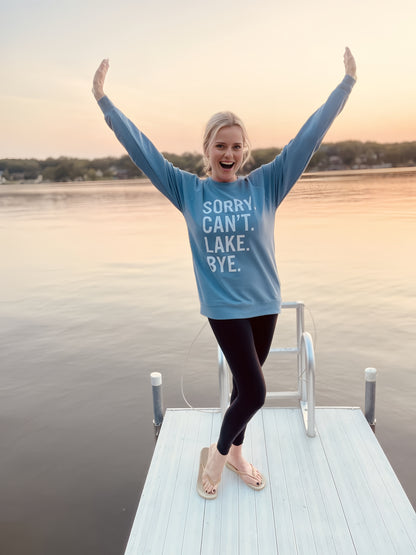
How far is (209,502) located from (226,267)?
1421mm

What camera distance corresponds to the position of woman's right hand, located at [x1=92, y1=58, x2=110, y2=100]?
2279mm

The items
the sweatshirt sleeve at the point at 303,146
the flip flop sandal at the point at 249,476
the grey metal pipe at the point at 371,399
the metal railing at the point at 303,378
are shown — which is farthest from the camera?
the grey metal pipe at the point at 371,399

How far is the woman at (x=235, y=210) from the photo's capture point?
2262 mm

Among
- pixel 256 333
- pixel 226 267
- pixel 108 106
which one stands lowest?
pixel 256 333

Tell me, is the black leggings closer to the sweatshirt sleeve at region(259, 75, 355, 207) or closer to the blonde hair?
the sweatshirt sleeve at region(259, 75, 355, 207)

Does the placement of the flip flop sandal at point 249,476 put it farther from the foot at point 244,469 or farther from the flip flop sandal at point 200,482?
the flip flop sandal at point 200,482

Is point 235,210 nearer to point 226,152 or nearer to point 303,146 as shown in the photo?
point 226,152

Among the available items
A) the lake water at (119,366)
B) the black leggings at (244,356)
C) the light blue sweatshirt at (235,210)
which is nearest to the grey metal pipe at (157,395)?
the lake water at (119,366)

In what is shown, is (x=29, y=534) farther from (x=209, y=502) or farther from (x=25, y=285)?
(x=25, y=285)

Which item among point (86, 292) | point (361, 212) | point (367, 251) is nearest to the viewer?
point (86, 292)

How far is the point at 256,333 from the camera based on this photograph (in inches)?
98.4

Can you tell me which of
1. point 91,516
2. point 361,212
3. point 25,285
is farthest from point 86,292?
point 361,212

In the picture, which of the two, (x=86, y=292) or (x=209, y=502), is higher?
(x=209, y=502)

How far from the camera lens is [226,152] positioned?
2.29 meters
